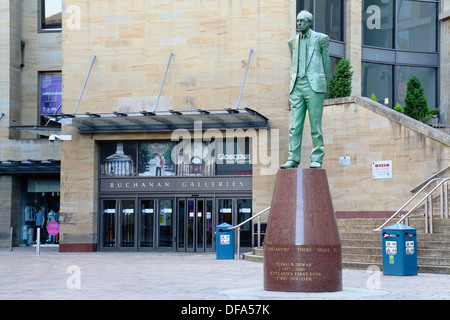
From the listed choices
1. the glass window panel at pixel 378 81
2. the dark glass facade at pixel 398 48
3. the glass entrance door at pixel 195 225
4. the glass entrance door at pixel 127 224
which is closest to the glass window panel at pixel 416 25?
the dark glass facade at pixel 398 48

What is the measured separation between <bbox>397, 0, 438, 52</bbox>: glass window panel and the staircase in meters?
15.0

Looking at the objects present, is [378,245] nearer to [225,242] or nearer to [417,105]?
[225,242]

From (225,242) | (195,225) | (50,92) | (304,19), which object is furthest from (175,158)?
(304,19)

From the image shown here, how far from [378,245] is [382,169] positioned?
5.32 metres

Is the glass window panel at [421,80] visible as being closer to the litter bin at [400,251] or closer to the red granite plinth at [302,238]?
the litter bin at [400,251]

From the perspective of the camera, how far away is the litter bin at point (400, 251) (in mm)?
15609

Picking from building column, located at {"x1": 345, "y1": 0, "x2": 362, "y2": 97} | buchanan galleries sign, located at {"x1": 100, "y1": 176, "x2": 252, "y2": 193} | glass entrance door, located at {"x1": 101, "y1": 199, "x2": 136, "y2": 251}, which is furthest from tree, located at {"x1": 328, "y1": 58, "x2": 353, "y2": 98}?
glass entrance door, located at {"x1": 101, "y1": 199, "x2": 136, "y2": 251}

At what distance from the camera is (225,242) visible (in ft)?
72.8

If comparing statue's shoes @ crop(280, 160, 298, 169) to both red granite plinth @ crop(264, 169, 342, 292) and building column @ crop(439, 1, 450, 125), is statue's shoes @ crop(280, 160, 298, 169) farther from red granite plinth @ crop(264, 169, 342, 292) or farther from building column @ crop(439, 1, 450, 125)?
building column @ crop(439, 1, 450, 125)

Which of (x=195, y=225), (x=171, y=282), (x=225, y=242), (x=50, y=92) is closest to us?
(x=171, y=282)

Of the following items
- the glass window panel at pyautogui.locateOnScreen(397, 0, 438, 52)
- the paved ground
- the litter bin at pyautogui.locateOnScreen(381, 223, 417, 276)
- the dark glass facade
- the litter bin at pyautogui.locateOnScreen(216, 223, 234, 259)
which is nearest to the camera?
the paved ground

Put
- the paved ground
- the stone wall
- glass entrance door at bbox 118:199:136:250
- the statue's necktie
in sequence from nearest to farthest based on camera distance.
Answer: the paved ground, the statue's necktie, the stone wall, glass entrance door at bbox 118:199:136:250

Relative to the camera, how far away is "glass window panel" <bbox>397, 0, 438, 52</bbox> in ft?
106

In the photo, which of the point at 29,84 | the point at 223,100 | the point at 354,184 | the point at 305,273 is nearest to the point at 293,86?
the point at 305,273
